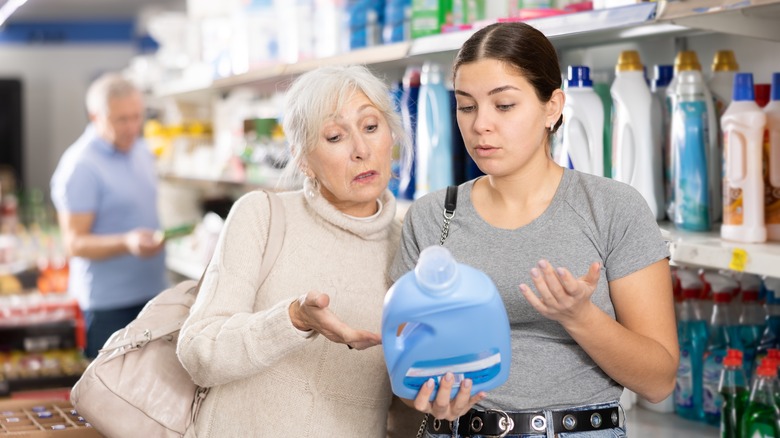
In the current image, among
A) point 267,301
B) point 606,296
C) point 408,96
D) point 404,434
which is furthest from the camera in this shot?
point 408,96

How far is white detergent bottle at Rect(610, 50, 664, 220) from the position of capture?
220cm

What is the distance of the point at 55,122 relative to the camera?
1283 centimetres

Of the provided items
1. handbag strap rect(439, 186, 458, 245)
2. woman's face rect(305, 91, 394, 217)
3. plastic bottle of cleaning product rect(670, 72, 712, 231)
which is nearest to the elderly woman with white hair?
woman's face rect(305, 91, 394, 217)

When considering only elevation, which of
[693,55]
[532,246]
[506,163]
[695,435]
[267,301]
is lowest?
[695,435]

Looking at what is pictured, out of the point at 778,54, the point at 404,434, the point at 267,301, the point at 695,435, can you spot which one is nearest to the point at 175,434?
the point at 267,301

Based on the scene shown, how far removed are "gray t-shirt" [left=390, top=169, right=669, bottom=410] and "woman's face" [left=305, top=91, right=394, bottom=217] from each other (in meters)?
0.31

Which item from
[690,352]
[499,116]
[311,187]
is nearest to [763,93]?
[690,352]

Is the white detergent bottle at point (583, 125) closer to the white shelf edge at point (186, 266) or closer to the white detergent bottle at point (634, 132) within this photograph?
the white detergent bottle at point (634, 132)

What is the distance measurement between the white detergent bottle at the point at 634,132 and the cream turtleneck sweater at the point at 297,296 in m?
0.60

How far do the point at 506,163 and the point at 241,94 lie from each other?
351 cm

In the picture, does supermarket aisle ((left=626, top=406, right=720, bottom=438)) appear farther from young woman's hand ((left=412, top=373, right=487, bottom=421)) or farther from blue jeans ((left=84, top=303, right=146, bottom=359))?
blue jeans ((left=84, top=303, right=146, bottom=359))

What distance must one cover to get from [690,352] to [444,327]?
3.47ft

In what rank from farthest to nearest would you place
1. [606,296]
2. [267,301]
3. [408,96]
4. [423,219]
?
[408,96]
[267,301]
[423,219]
[606,296]

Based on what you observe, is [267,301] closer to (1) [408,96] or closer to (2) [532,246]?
(2) [532,246]
